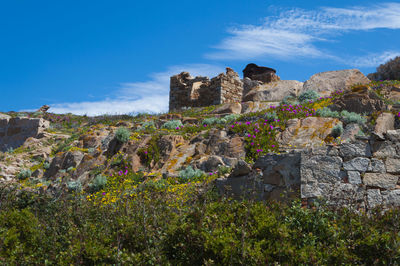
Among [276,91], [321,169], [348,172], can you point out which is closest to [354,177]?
[348,172]

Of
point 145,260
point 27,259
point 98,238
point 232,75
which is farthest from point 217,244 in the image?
point 232,75

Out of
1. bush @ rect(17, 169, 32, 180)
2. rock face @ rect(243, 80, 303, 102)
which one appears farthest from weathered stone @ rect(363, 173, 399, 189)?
rock face @ rect(243, 80, 303, 102)

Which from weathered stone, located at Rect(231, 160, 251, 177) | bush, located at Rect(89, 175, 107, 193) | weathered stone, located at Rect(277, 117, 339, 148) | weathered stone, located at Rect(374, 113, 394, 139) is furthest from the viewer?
bush, located at Rect(89, 175, 107, 193)

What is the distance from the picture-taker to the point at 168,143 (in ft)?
42.0

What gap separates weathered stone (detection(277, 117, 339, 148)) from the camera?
35.7 ft

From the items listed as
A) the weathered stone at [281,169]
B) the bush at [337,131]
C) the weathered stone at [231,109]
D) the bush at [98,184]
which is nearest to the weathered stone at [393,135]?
the weathered stone at [281,169]

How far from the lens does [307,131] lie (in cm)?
1134

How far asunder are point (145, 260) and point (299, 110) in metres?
10.4

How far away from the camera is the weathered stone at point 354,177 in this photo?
7114 millimetres

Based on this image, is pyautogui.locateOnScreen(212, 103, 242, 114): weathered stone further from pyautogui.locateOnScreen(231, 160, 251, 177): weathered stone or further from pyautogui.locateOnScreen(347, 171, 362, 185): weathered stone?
pyautogui.locateOnScreen(347, 171, 362, 185): weathered stone

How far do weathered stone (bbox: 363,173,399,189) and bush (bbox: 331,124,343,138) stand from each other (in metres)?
3.70

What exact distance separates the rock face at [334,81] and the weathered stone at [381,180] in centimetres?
1322

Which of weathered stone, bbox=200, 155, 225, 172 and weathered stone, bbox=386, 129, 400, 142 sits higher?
weathered stone, bbox=386, 129, 400, 142

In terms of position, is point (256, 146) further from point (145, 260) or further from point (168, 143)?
point (145, 260)
